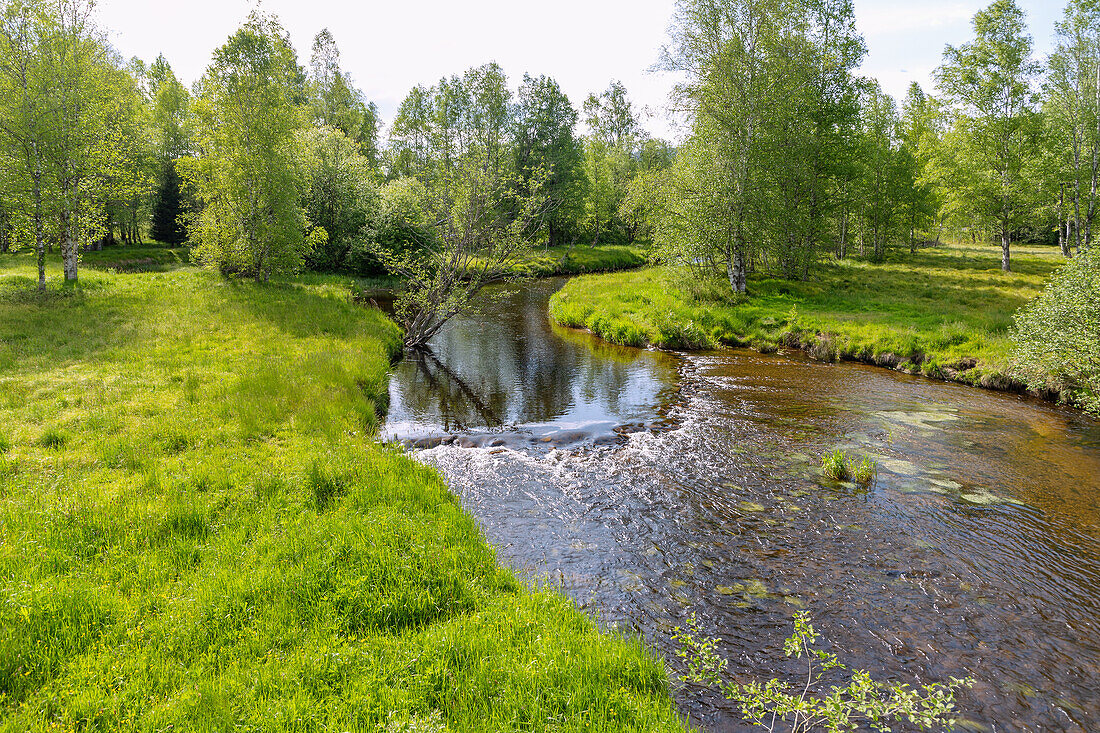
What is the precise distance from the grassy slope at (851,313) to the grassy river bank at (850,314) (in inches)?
1.9

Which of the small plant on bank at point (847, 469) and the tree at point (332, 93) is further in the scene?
the tree at point (332, 93)

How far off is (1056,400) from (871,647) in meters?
14.7

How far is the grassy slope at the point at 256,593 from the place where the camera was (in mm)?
4336

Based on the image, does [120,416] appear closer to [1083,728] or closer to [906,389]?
[1083,728]

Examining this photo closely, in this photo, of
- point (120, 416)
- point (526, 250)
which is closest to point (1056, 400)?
point (526, 250)

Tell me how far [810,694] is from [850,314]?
2239 cm

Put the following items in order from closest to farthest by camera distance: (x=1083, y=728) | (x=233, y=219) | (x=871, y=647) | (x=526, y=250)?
(x=1083, y=728), (x=871, y=647), (x=526, y=250), (x=233, y=219)

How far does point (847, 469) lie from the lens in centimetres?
1120

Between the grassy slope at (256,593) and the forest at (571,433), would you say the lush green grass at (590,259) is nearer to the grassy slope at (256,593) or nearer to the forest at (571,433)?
the forest at (571,433)

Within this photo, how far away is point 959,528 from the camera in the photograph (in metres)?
9.19

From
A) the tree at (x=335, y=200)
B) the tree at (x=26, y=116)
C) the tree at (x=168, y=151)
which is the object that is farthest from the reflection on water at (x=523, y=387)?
the tree at (x=168, y=151)

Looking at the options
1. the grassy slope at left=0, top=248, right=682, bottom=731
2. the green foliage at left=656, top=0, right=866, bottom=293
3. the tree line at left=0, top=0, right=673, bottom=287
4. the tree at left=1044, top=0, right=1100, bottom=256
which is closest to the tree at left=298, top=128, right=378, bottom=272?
the tree line at left=0, top=0, right=673, bottom=287

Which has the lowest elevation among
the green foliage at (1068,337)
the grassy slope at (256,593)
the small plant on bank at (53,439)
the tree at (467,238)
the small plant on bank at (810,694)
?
Answer: the small plant on bank at (810,694)

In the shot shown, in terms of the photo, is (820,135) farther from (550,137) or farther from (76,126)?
(76,126)
